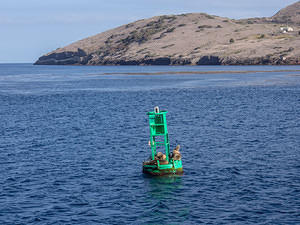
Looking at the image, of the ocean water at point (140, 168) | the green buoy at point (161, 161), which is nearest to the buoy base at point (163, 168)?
the green buoy at point (161, 161)

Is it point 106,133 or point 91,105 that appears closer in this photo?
point 106,133

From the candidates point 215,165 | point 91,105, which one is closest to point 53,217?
point 215,165

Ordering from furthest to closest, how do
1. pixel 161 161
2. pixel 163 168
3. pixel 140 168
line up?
pixel 140 168
pixel 161 161
pixel 163 168

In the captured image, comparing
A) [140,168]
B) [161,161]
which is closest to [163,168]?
[161,161]

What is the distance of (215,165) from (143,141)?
1444cm

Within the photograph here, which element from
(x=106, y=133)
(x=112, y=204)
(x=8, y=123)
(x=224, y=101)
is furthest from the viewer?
(x=224, y=101)

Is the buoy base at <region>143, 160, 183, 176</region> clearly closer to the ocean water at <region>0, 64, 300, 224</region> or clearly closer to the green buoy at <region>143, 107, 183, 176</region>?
the green buoy at <region>143, 107, 183, 176</region>

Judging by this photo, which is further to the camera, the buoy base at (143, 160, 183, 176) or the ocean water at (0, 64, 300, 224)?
the buoy base at (143, 160, 183, 176)

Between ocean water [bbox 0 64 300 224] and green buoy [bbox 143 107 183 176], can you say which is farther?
green buoy [bbox 143 107 183 176]

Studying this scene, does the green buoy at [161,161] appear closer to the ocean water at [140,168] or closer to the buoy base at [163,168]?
the buoy base at [163,168]

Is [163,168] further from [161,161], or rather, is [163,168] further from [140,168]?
[140,168]

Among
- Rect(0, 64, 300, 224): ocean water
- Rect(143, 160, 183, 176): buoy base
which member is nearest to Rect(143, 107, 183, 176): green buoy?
Rect(143, 160, 183, 176): buoy base

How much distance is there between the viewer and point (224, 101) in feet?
303

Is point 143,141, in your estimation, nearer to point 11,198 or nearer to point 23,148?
point 23,148
